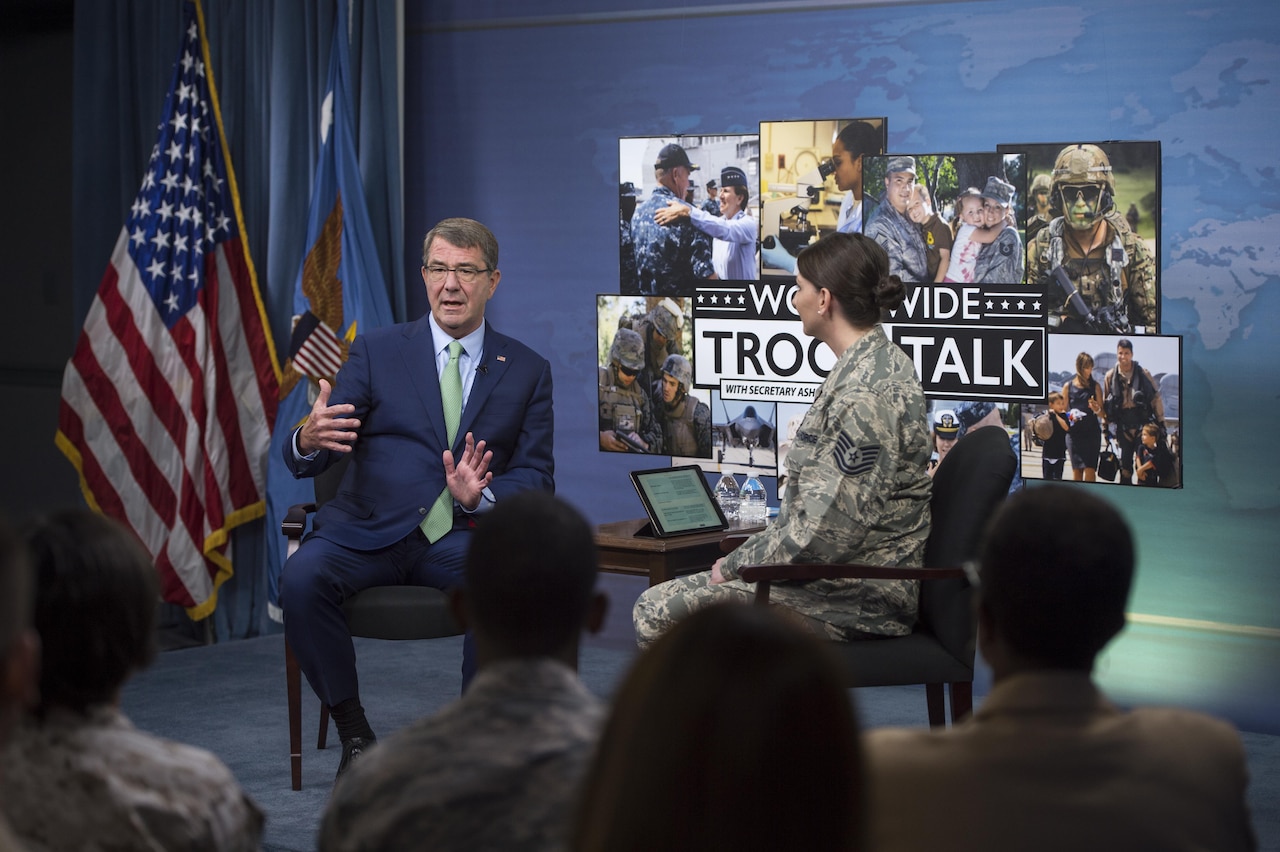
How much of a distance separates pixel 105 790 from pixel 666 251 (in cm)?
398

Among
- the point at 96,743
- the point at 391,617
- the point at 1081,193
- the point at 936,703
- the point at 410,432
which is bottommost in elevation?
the point at 936,703

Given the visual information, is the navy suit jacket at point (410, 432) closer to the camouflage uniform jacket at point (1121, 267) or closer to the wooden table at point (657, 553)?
the wooden table at point (657, 553)

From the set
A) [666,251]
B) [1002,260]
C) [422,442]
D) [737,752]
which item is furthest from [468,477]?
Result: [737,752]

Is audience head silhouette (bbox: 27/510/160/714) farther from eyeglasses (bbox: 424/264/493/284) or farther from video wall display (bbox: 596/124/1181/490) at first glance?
video wall display (bbox: 596/124/1181/490)

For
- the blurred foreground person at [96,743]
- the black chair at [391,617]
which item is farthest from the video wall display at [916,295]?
the blurred foreground person at [96,743]

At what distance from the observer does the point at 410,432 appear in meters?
4.15

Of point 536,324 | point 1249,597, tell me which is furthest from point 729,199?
point 1249,597

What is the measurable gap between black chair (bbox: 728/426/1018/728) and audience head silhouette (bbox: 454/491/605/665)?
162 centimetres

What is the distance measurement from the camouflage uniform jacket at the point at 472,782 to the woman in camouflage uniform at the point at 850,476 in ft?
6.42

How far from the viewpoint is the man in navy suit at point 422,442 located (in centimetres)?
392

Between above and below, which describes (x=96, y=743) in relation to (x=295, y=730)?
above

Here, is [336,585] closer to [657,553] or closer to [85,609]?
[657,553]

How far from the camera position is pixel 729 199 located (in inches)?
204

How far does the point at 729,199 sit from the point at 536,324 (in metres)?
0.96
